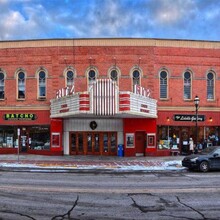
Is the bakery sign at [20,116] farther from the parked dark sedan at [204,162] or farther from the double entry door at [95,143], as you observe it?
the parked dark sedan at [204,162]

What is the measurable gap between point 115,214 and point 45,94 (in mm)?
25341

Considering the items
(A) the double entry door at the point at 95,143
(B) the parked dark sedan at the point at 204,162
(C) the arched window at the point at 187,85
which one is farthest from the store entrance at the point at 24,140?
(B) the parked dark sedan at the point at 204,162

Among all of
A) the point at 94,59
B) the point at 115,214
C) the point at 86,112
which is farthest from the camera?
the point at 94,59

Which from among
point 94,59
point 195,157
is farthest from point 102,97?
point 195,157

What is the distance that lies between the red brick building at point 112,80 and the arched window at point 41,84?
9 cm

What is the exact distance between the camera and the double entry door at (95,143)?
111 feet

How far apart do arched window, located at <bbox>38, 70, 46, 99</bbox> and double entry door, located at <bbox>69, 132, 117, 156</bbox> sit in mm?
4614

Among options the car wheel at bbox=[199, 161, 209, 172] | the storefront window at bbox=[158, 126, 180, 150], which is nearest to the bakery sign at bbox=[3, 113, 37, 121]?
the storefront window at bbox=[158, 126, 180, 150]

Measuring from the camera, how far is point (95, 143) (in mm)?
33812

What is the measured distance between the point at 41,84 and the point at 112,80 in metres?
6.52

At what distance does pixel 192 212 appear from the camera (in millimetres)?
10227

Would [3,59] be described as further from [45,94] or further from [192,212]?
[192,212]

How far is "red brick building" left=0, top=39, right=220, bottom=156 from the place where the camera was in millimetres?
33531

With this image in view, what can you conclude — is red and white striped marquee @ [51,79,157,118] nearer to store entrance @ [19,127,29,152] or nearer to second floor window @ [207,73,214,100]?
store entrance @ [19,127,29,152]
